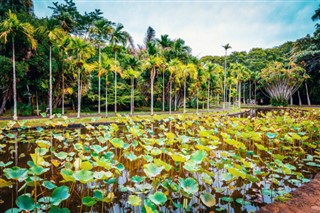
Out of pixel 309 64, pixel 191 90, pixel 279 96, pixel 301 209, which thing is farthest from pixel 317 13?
pixel 301 209

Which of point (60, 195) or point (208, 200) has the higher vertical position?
point (60, 195)

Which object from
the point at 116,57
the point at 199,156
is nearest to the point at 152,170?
the point at 199,156

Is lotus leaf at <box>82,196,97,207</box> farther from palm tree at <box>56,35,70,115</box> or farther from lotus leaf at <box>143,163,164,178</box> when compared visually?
palm tree at <box>56,35,70,115</box>

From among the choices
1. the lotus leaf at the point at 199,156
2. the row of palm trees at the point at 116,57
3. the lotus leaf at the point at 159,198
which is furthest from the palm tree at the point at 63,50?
the lotus leaf at the point at 159,198

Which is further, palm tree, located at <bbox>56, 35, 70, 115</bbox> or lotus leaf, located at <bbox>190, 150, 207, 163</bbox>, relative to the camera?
palm tree, located at <bbox>56, 35, 70, 115</bbox>

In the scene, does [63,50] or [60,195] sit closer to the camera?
[60,195]

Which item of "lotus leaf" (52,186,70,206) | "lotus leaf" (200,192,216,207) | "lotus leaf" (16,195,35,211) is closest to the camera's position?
"lotus leaf" (16,195,35,211)

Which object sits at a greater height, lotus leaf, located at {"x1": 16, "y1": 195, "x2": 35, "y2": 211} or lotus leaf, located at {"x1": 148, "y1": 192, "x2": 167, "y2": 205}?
lotus leaf, located at {"x1": 16, "y1": 195, "x2": 35, "y2": 211}

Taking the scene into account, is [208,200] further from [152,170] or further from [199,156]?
[152,170]

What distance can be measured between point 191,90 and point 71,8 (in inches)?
903

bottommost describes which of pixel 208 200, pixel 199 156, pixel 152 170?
pixel 208 200

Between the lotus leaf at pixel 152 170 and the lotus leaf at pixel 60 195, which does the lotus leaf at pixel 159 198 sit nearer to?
the lotus leaf at pixel 152 170

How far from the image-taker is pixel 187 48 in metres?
35.8

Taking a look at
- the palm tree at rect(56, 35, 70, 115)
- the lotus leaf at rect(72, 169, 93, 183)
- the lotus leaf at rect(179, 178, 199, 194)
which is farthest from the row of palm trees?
the lotus leaf at rect(179, 178, 199, 194)
